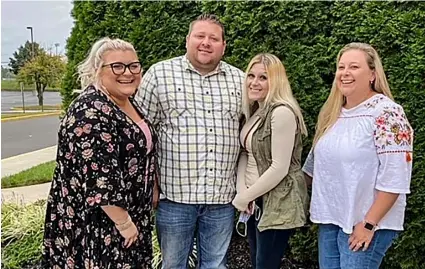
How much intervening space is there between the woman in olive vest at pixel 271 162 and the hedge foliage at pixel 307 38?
827mm

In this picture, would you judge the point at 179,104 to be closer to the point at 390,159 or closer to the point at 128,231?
the point at 128,231

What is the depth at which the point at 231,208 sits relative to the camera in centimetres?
282

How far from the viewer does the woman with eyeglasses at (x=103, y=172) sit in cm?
220

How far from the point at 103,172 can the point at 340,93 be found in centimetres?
116

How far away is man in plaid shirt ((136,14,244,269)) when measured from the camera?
8.66 ft

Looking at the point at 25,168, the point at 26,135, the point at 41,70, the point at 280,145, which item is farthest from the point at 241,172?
the point at 41,70

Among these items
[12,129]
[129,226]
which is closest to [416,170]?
[129,226]

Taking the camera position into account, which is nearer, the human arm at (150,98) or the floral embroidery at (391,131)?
the floral embroidery at (391,131)

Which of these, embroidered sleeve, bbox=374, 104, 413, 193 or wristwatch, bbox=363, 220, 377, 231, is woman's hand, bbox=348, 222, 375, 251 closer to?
wristwatch, bbox=363, 220, 377, 231

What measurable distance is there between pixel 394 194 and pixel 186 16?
214 cm

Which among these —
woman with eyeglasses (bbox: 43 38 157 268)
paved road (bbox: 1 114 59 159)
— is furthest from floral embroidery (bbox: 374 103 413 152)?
paved road (bbox: 1 114 59 159)

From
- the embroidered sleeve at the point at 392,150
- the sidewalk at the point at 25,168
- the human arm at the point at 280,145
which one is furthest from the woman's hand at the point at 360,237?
the sidewalk at the point at 25,168

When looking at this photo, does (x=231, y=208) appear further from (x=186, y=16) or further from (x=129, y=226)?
(x=186, y=16)

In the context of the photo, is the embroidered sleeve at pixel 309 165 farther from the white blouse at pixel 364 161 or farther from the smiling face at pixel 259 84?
the smiling face at pixel 259 84
